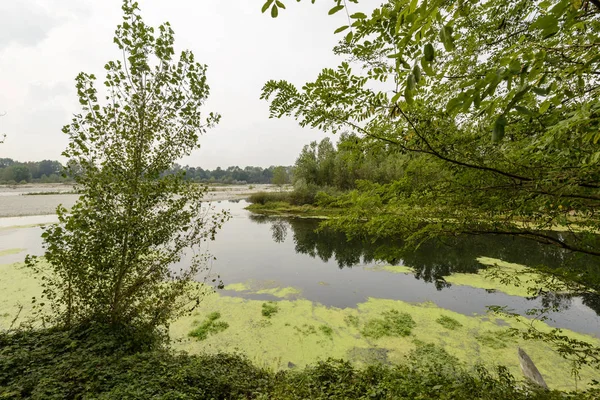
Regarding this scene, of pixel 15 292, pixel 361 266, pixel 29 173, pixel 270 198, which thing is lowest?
pixel 361 266

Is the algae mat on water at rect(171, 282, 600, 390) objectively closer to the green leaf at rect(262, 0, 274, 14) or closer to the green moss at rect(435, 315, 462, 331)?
the green moss at rect(435, 315, 462, 331)

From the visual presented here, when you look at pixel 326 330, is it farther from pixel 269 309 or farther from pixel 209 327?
pixel 209 327

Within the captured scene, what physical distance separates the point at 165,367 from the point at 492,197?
432 cm

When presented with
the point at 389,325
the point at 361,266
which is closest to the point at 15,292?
the point at 389,325

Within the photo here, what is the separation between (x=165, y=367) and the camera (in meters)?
3.45

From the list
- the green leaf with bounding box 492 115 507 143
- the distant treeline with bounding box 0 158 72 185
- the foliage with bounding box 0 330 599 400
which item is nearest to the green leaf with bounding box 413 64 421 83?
the green leaf with bounding box 492 115 507 143

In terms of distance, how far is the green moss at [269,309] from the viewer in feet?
20.8

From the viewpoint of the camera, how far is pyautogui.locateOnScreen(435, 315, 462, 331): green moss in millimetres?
5680

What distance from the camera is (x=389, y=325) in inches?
227

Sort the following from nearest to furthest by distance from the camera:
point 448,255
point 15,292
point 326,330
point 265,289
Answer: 1. point 326,330
2. point 15,292
3. point 265,289
4. point 448,255

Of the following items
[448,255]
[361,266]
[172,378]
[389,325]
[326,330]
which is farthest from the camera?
[448,255]

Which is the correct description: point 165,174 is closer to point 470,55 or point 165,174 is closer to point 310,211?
point 470,55

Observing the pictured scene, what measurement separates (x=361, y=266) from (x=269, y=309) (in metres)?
5.06

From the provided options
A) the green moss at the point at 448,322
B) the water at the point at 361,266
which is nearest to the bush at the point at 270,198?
the water at the point at 361,266
